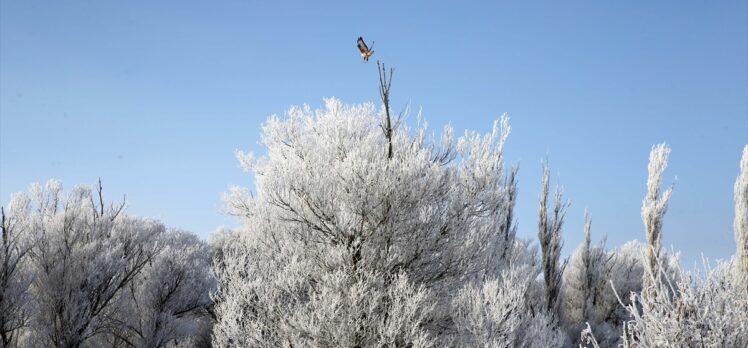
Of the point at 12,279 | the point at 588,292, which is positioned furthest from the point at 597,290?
the point at 12,279

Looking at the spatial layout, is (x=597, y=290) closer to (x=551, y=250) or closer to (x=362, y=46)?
(x=551, y=250)

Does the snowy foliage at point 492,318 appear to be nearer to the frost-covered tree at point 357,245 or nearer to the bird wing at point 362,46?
the frost-covered tree at point 357,245

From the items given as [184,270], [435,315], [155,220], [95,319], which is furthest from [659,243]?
[155,220]

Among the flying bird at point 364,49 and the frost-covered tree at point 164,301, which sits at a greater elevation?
the flying bird at point 364,49

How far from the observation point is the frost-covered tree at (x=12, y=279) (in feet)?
50.6

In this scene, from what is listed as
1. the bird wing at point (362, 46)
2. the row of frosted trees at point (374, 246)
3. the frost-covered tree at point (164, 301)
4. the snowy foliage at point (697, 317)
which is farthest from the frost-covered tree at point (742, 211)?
the frost-covered tree at point (164, 301)

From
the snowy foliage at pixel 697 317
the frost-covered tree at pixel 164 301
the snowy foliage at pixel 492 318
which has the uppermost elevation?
the frost-covered tree at pixel 164 301

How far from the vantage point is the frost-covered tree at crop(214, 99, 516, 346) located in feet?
38.0

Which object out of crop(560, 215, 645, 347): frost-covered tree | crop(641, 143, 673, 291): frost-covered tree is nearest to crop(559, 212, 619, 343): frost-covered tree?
crop(560, 215, 645, 347): frost-covered tree

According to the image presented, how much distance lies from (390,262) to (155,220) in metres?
17.3

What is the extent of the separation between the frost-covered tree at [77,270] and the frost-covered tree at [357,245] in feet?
24.1

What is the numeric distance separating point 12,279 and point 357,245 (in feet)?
31.8

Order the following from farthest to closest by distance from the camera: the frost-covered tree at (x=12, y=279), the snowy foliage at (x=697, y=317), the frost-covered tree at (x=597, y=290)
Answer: the frost-covered tree at (x=597, y=290) < the frost-covered tree at (x=12, y=279) < the snowy foliage at (x=697, y=317)

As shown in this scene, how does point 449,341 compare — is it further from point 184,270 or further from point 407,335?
point 184,270
